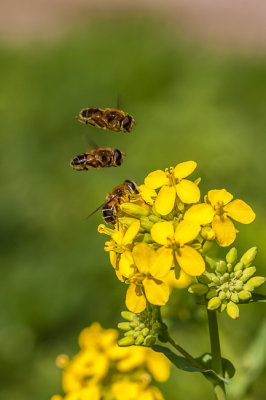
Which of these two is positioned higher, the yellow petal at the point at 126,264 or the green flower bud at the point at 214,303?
the yellow petal at the point at 126,264

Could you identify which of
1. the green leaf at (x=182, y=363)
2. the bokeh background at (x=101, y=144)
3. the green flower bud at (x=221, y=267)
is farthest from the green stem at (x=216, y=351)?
the bokeh background at (x=101, y=144)

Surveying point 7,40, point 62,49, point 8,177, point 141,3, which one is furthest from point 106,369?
point 141,3

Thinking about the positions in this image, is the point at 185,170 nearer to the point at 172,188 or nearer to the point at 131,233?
the point at 172,188

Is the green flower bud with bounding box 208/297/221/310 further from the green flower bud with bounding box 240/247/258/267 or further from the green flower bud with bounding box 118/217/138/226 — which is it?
the green flower bud with bounding box 118/217/138/226

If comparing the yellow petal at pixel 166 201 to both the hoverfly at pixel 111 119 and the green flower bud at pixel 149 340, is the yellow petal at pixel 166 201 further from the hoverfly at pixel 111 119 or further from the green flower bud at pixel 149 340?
the hoverfly at pixel 111 119

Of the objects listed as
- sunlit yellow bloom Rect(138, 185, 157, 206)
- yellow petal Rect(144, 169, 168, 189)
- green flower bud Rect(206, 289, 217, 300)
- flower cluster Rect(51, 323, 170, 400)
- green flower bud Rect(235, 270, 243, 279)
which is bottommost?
flower cluster Rect(51, 323, 170, 400)

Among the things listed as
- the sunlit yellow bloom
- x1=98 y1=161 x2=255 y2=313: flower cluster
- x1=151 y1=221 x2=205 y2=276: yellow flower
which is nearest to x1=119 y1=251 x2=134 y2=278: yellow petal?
x1=98 y1=161 x2=255 y2=313: flower cluster
